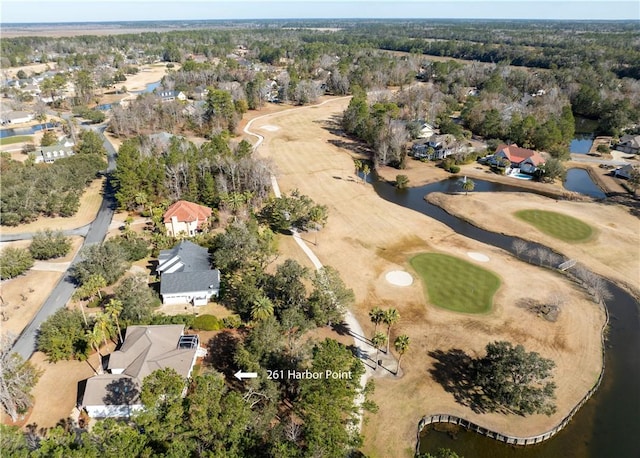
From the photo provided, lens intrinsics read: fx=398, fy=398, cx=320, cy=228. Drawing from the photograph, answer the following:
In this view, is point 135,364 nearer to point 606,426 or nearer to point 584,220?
point 606,426

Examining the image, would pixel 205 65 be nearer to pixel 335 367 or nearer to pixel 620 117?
pixel 620 117

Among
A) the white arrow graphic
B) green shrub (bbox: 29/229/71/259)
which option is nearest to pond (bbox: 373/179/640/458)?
the white arrow graphic

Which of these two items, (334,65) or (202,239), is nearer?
(202,239)

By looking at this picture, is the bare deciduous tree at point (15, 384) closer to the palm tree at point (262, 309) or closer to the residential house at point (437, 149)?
the palm tree at point (262, 309)

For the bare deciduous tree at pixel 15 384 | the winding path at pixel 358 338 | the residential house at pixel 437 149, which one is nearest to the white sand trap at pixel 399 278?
the winding path at pixel 358 338

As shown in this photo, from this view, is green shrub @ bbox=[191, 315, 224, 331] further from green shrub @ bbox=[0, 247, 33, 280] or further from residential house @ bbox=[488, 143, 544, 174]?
residential house @ bbox=[488, 143, 544, 174]

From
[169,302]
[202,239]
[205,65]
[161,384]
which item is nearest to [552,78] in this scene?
[205,65]
